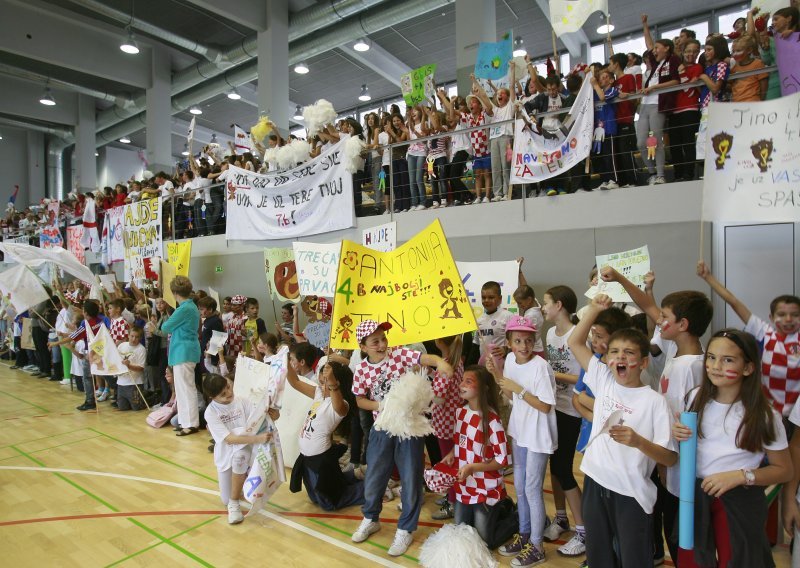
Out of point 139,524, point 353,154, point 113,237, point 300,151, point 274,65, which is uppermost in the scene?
point 274,65

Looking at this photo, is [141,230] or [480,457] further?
[141,230]

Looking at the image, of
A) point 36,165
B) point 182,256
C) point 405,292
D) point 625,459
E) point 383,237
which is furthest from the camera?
point 36,165

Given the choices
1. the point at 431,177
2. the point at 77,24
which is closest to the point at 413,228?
the point at 431,177

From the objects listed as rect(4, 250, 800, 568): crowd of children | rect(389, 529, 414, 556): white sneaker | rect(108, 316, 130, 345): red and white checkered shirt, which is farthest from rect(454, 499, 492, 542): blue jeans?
rect(108, 316, 130, 345): red and white checkered shirt

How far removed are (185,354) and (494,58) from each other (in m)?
6.28

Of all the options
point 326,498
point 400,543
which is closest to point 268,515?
point 326,498

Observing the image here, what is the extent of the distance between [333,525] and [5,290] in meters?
7.63

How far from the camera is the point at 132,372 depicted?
7645mm

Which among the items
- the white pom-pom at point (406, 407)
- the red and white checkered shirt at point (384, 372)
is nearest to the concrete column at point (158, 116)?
the red and white checkered shirt at point (384, 372)

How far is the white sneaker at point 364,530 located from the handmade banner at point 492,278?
90.9 inches

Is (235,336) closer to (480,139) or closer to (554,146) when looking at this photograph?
(480,139)

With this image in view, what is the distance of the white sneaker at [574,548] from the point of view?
10.9 feet

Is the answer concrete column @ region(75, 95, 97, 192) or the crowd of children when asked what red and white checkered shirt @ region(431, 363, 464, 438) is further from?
concrete column @ region(75, 95, 97, 192)

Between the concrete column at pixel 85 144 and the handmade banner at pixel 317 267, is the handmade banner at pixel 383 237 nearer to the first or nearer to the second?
the handmade banner at pixel 317 267
